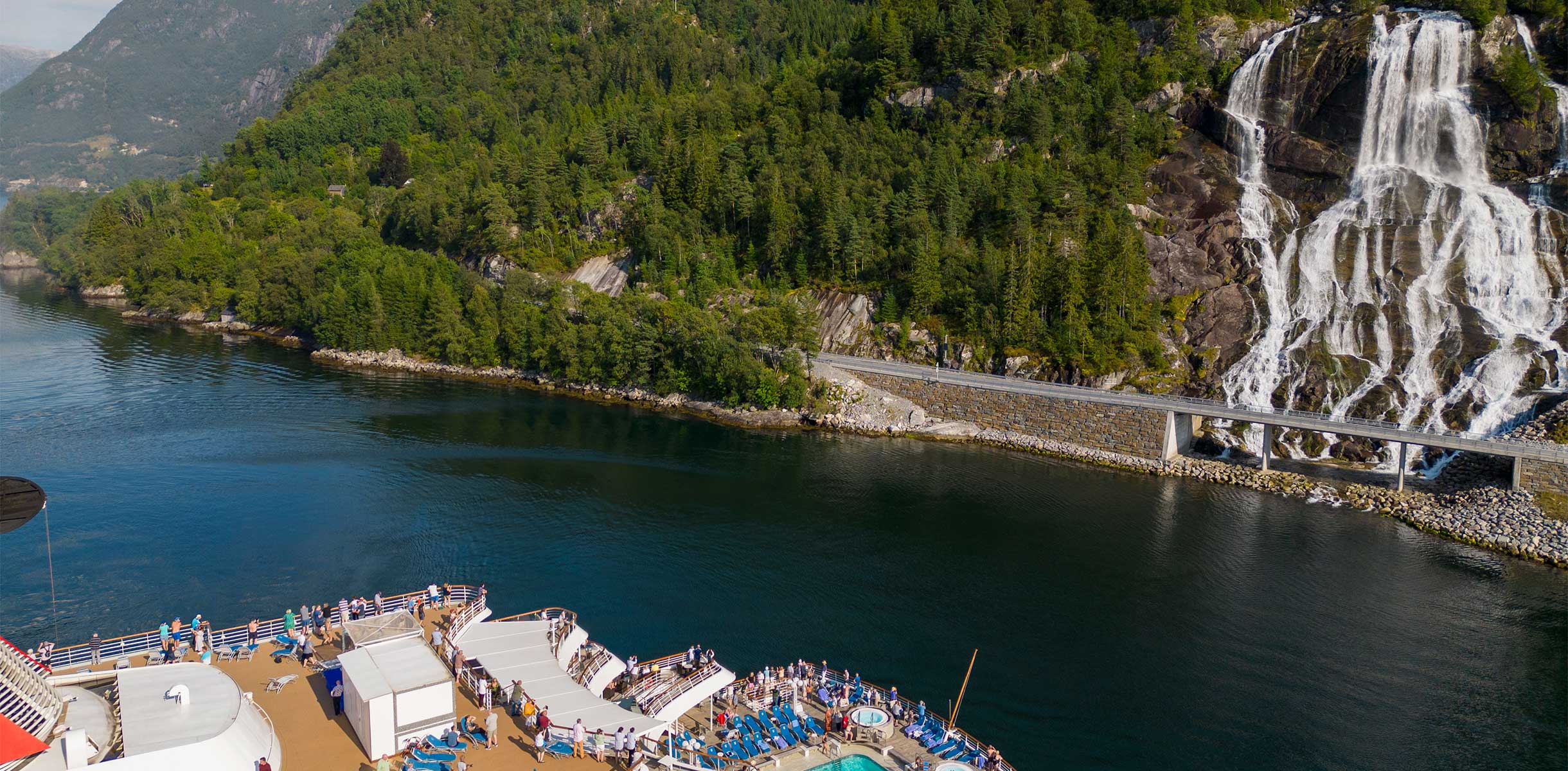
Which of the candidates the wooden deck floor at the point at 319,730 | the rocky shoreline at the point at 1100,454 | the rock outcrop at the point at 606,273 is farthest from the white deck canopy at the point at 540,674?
the rock outcrop at the point at 606,273

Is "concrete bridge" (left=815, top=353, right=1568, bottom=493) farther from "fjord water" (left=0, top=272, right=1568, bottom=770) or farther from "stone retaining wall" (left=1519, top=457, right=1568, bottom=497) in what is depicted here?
"fjord water" (left=0, top=272, right=1568, bottom=770)

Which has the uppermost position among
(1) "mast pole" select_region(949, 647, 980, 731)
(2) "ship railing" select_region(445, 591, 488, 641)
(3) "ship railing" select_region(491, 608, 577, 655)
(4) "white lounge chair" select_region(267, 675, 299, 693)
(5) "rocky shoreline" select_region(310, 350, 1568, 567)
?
(5) "rocky shoreline" select_region(310, 350, 1568, 567)

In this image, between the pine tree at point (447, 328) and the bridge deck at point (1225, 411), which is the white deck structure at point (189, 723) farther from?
the pine tree at point (447, 328)

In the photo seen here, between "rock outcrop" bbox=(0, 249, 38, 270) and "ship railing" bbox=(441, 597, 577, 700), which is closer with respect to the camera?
"ship railing" bbox=(441, 597, 577, 700)

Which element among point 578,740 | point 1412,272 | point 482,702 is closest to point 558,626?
point 482,702

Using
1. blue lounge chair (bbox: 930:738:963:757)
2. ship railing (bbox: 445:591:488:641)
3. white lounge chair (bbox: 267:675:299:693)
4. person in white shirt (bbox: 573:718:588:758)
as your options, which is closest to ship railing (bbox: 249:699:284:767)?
white lounge chair (bbox: 267:675:299:693)

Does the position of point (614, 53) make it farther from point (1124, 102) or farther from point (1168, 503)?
point (1168, 503)
